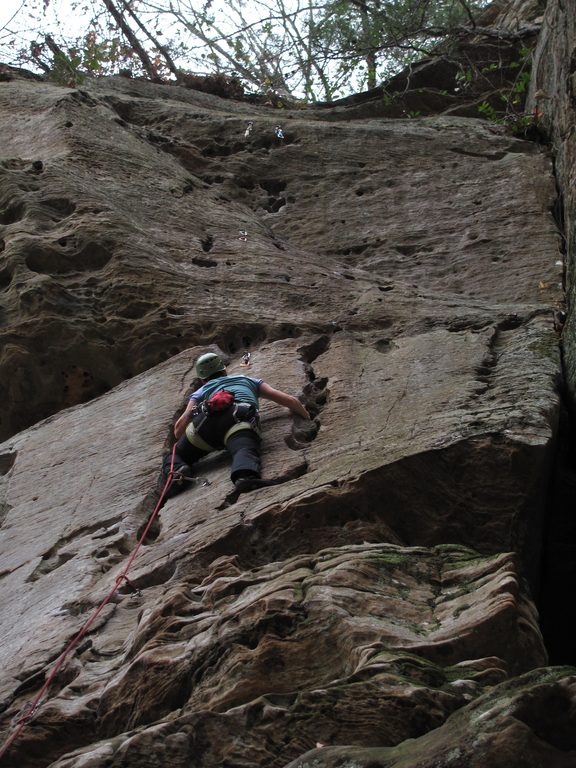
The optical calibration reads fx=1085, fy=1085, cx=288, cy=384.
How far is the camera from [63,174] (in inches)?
452

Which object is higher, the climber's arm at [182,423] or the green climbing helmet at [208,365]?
the green climbing helmet at [208,365]

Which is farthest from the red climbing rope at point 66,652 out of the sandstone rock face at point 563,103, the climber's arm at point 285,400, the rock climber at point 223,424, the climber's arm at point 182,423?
the sandstone rock face at point 563,103

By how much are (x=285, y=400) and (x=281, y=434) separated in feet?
0.95

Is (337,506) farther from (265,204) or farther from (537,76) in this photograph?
(537,76)

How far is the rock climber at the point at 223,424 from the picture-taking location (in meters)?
7.68

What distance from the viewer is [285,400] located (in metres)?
8.06

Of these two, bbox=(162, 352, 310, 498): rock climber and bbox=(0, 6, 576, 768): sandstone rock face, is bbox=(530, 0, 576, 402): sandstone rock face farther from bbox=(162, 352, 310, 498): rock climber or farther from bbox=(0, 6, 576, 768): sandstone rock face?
bbox=(162, 352, 310, 498): rock climber

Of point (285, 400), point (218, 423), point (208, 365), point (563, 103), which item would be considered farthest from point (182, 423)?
point (563, 103)

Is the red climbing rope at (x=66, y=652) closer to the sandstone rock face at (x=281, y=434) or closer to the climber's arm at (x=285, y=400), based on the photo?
the sandstone rock face at (x=281, y=434)

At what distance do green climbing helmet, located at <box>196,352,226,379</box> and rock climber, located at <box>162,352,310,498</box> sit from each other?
40cm

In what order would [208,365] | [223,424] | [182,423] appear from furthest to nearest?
1. [208,365]
2. [182,423]
3. [223,424]

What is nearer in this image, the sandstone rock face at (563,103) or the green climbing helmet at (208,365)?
the green climbing helmet at (208,365)

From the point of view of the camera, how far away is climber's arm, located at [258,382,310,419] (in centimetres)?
805

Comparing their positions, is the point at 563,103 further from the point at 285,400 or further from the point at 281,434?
the point at 281,434
